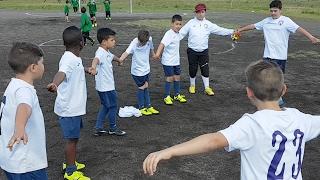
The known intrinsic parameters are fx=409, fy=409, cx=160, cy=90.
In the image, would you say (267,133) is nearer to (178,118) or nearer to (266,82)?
(266,82)

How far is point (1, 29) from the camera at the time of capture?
23578 mm

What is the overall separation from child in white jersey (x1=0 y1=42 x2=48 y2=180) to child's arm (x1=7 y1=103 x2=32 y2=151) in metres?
0.10

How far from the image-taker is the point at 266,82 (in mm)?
2609

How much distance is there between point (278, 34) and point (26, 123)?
22.6 ft

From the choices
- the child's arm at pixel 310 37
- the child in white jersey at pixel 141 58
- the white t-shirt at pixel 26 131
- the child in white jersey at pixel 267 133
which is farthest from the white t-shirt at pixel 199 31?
the child in white jersey at pixel 267 133

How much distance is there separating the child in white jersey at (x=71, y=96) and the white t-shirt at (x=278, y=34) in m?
5.23

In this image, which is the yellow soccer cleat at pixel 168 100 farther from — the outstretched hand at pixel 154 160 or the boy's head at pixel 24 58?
the outstretched hand at pixel 154 160

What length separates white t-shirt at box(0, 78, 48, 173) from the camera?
12.4ft

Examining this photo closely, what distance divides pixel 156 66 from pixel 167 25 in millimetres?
12506

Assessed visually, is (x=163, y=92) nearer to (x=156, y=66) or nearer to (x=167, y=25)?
(x=156, y=66)

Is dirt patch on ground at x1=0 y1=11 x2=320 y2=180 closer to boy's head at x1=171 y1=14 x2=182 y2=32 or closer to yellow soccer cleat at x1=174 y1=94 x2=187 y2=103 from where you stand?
yellow soccer cleat at x1=174 y1=94 x2=187 y2=103

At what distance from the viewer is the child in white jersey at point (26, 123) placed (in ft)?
12.5

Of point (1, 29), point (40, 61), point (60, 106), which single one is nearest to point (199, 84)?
point (60, 106)

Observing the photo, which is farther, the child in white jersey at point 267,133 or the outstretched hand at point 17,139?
the outstretched hand at point 17,139
